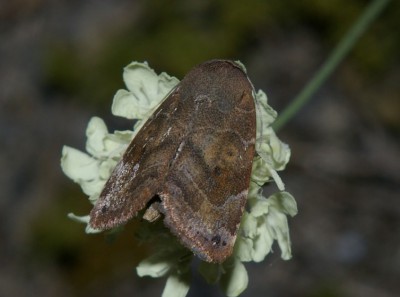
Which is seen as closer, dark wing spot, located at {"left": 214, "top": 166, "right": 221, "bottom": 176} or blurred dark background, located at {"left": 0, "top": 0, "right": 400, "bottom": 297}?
dark wing spot, located at {"left": 214, "top": 166, "right": 221, "bottom": 176}

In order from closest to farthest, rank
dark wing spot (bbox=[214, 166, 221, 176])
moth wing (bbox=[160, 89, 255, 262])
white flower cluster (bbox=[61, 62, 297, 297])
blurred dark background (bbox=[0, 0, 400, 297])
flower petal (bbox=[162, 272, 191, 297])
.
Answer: moth wing (bbox=[160, 89, 255, 262]) < dark wing spot (bbox=[214, 166, 221, 176]) < white flower cluster (bbox=[61, 62, 297, 297]) < flower petal (bbox=[162, 272, 191, 297]) < blurred dark background (bbox=[0, 0, 400, 297])

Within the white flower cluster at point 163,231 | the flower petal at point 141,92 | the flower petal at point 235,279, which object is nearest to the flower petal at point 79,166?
the white flower cluster at point 163,231

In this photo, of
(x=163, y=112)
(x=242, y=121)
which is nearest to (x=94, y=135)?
(x=163, y=112)

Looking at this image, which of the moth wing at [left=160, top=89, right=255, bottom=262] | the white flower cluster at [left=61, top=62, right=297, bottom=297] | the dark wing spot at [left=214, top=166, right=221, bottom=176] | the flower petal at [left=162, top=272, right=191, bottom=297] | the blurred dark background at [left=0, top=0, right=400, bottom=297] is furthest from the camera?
the blurred dark background at [left=0, top=0, right=400, bottom=297]

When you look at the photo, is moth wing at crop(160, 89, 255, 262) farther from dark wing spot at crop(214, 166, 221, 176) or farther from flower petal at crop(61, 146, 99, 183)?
flower petal at crop(61, 146, 99, 183)

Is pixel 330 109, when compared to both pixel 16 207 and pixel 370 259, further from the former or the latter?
pixel 16 207

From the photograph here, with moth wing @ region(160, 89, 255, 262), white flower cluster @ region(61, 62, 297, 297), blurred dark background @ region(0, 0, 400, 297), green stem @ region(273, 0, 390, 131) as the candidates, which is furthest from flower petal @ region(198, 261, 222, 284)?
blurred dark background @ region(0, 0, 400, 297)
